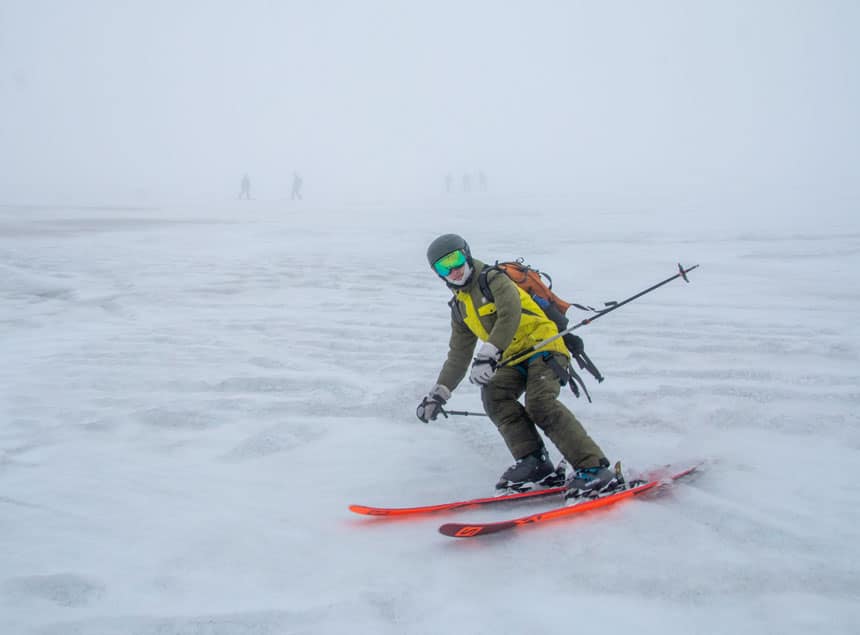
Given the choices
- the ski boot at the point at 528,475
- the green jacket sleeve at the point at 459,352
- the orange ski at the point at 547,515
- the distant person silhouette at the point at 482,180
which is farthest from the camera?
the distant person silhouette at the point at 482,180

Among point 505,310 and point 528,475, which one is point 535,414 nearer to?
point 528,475

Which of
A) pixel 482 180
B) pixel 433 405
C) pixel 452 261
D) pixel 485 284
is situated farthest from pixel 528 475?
pixel 482 180

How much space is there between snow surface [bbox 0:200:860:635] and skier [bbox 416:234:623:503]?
1.03 feet

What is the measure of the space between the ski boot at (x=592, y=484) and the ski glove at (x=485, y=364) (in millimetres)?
765

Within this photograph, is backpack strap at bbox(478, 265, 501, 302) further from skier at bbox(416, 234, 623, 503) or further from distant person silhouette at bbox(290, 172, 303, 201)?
distant person silhouette at bbox(290, 172, 303, 201)

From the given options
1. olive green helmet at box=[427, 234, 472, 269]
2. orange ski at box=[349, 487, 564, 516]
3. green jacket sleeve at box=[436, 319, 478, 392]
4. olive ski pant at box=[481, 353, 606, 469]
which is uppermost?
olive green helmet at box=[427, 234, 472, 269]

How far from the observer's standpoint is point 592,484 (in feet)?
11.8

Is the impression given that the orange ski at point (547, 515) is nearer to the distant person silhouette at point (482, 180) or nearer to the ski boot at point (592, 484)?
the ski boot at point (592, 484)

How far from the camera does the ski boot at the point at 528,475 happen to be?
385 centimetres

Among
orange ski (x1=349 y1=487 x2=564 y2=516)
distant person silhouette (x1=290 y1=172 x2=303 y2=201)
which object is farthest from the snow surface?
distant person silhouette (x1=290 y1=172 x2=303 y2=201)

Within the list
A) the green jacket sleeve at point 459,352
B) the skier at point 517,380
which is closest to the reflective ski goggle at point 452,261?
the skier at point 517,380

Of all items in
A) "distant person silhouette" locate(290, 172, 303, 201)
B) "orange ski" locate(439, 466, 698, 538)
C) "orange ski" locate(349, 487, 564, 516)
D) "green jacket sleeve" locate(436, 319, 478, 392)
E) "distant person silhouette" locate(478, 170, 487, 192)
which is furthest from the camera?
"distant person silhouette" locate(478, 170, 487, 192)

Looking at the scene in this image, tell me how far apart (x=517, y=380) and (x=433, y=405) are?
1.84ft

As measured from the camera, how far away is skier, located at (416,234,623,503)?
3.69m
